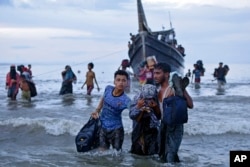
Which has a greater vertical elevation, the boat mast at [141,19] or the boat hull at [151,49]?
the boat mast at [141,19]

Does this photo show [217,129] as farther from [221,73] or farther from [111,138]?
[221,73]

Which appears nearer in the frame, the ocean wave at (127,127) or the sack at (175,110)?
the sack at (175,110)

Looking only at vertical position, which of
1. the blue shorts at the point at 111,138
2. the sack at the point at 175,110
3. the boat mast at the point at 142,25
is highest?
the boat mast at the point at 142,25

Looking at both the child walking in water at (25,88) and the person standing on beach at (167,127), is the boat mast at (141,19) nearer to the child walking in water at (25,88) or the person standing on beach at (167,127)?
the child walking in water at (25,88)

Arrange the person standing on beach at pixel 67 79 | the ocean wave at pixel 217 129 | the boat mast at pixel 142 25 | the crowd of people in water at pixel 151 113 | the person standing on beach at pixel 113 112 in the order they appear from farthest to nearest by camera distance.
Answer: the boat mast at pixel 142 25 < the person standing on beach at pixel 67 79 < the ocean wave at pixel 217 129 < the person standing on beach at pixel 113 112 < the crowd of people in water at pixel 151 113

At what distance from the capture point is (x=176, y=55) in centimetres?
3109

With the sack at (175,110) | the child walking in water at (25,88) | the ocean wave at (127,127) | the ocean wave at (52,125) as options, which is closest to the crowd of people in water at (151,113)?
the sack at (175,110)

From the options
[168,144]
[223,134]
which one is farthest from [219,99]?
[168,144]

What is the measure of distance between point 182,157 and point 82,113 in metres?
5.98

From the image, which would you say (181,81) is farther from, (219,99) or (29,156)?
(219,99)

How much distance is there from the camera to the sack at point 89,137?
6.42 metres

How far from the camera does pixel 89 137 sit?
641 centimetres

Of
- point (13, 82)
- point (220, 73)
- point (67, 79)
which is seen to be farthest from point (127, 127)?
point (220, 73)

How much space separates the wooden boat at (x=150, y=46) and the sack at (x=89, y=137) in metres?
20.9
